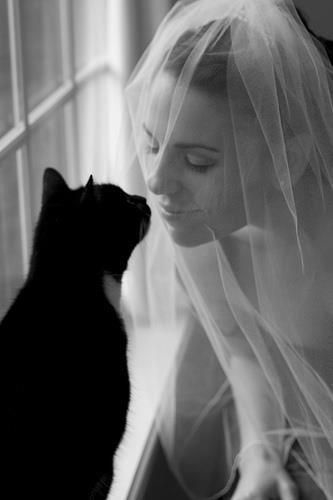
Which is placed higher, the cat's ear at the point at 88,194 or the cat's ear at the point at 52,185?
the cat's ear at the point at 88,194

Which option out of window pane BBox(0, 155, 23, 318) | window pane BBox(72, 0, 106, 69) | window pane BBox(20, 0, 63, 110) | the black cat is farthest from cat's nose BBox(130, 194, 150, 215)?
window pane BBox(72, 0, 106, 69)

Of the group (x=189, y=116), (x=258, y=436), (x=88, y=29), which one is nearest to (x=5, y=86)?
(x=189, y=116)

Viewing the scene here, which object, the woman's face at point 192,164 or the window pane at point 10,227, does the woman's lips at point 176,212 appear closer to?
the woman's face at point 192,164

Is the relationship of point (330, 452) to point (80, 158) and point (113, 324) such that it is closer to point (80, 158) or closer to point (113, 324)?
point (113, 324)

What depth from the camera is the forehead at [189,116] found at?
81 cm

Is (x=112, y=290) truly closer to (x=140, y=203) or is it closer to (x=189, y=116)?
(x=140, y=203)

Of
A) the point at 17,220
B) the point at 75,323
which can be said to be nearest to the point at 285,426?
the point at 17,220

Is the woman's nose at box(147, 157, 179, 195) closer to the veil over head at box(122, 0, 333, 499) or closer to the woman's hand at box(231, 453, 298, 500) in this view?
the veil over head at box(122, 0, 333, 499)

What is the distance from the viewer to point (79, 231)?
2.18ft

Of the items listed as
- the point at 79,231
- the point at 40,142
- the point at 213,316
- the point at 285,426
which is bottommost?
the point at 285,426

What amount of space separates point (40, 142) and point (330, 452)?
618 mm

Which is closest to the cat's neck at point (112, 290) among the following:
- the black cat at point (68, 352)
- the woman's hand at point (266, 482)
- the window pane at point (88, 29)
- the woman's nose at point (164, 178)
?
the black cat at point (68, 352)

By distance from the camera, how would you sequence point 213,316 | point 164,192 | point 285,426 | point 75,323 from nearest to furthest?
point 75,323, point 164,192, point 213,316, point 285,426

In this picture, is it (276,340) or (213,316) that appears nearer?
(276,340)
